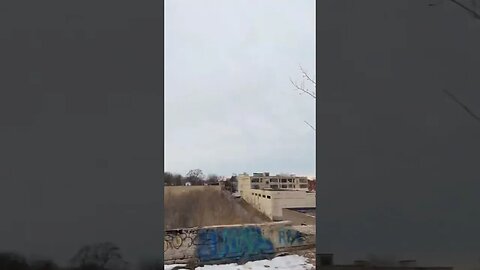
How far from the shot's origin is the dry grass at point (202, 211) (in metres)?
13.3

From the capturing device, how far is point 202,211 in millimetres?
14852

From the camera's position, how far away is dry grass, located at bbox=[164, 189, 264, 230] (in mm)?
13281
